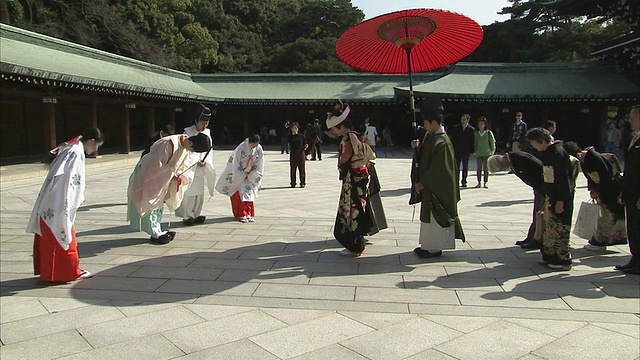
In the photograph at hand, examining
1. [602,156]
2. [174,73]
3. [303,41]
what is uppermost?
[303,41]

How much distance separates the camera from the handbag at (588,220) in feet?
17.1

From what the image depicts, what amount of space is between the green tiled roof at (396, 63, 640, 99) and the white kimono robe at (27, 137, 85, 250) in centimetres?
1731

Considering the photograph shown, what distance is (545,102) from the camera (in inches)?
850

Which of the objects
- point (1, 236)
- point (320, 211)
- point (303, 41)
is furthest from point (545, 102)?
point (303, 41)

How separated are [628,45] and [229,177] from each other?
68.9 ft

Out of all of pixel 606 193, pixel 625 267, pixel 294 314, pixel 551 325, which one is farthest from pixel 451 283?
pixel 606 193

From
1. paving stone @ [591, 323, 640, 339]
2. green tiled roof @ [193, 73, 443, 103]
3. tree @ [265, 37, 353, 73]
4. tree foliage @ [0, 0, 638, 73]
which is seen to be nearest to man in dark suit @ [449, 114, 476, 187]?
paving stone @ [591, 323, 640, 339]

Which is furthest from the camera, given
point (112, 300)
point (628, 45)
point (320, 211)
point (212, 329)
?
point (628, 45)

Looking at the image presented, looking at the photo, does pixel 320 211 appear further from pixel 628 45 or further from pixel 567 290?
pixel 628 45

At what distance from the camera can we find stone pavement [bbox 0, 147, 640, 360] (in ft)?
10.0

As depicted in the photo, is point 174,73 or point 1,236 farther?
point 174,73

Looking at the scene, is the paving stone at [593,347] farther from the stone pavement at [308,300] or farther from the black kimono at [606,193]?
the black kimono at [606,193]

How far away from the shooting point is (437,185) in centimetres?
484

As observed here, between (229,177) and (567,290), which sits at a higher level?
(229,177)
